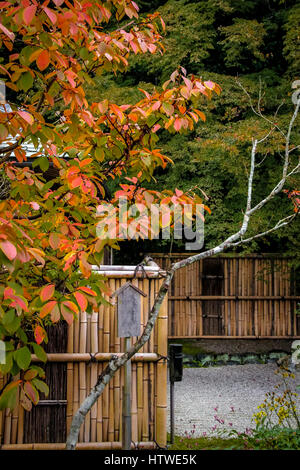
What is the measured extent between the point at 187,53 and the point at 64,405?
7.96m

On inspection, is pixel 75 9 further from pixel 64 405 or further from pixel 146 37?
pixel 64 405

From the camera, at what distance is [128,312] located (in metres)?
3.63

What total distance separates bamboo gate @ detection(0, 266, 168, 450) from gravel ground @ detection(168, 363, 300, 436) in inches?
41.4

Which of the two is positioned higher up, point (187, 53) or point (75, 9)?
point (187, 53)

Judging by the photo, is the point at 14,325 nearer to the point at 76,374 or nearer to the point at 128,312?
the point at 128,312

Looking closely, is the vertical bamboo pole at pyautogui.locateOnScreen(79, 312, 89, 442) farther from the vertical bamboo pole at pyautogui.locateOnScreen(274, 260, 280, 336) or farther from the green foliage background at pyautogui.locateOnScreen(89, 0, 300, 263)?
the vertical bamboo pole at pyautogui.locateOnScreen(274, 260, 280, 336)

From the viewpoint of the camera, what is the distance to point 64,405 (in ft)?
13.9

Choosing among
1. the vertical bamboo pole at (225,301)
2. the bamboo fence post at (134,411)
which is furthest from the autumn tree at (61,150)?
the vertical bamboo pole at (225,301)

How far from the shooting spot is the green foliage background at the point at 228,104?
26.8ft

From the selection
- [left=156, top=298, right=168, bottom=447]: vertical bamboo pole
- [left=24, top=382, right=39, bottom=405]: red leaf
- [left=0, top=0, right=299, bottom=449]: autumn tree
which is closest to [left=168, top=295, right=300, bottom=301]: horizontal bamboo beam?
[left=156, top=298, right=168, bottom=447]: vertical bamboo pole

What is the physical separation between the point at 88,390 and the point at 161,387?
728 mm

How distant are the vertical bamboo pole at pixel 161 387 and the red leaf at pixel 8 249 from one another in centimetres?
290

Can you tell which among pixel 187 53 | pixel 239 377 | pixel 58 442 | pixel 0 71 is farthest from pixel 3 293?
pixel 187 53

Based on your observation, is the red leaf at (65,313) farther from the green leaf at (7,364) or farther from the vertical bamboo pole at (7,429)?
the vertical bamboo pole at (7,429)
